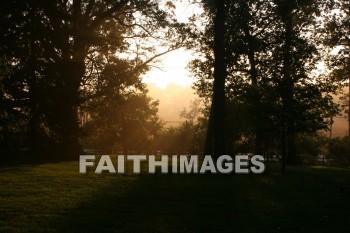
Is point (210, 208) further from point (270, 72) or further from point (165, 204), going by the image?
point (270, 72)

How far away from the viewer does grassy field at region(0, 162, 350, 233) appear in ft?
30.0

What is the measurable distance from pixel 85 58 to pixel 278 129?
18.2 meters

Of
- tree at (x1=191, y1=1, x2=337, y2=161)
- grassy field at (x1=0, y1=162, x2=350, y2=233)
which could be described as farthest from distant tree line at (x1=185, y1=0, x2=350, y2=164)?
grassy field at (x1=0, y1=162, x2=350, y2=233)

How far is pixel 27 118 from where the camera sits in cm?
1819

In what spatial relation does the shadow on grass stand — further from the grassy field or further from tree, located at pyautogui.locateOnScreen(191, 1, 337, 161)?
tree, located at pyautogui.locateOnScreen(191, 1, 337, 161)

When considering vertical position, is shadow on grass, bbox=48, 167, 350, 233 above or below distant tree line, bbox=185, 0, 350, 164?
below

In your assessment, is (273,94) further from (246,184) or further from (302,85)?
(246,184)

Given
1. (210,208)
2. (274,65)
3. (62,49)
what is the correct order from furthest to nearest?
(274,65), (62,49), (210,208)

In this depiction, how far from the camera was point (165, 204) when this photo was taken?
11617 mm

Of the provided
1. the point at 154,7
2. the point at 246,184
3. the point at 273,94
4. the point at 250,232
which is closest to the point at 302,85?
the point at 273,94

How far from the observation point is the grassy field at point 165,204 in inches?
360

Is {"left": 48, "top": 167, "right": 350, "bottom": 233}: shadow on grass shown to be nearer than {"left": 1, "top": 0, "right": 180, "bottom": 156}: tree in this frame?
Yes

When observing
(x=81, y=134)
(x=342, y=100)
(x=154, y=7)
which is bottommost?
(x=81, y=134)

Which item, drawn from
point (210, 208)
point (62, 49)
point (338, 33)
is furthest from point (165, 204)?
point (338, 33)
